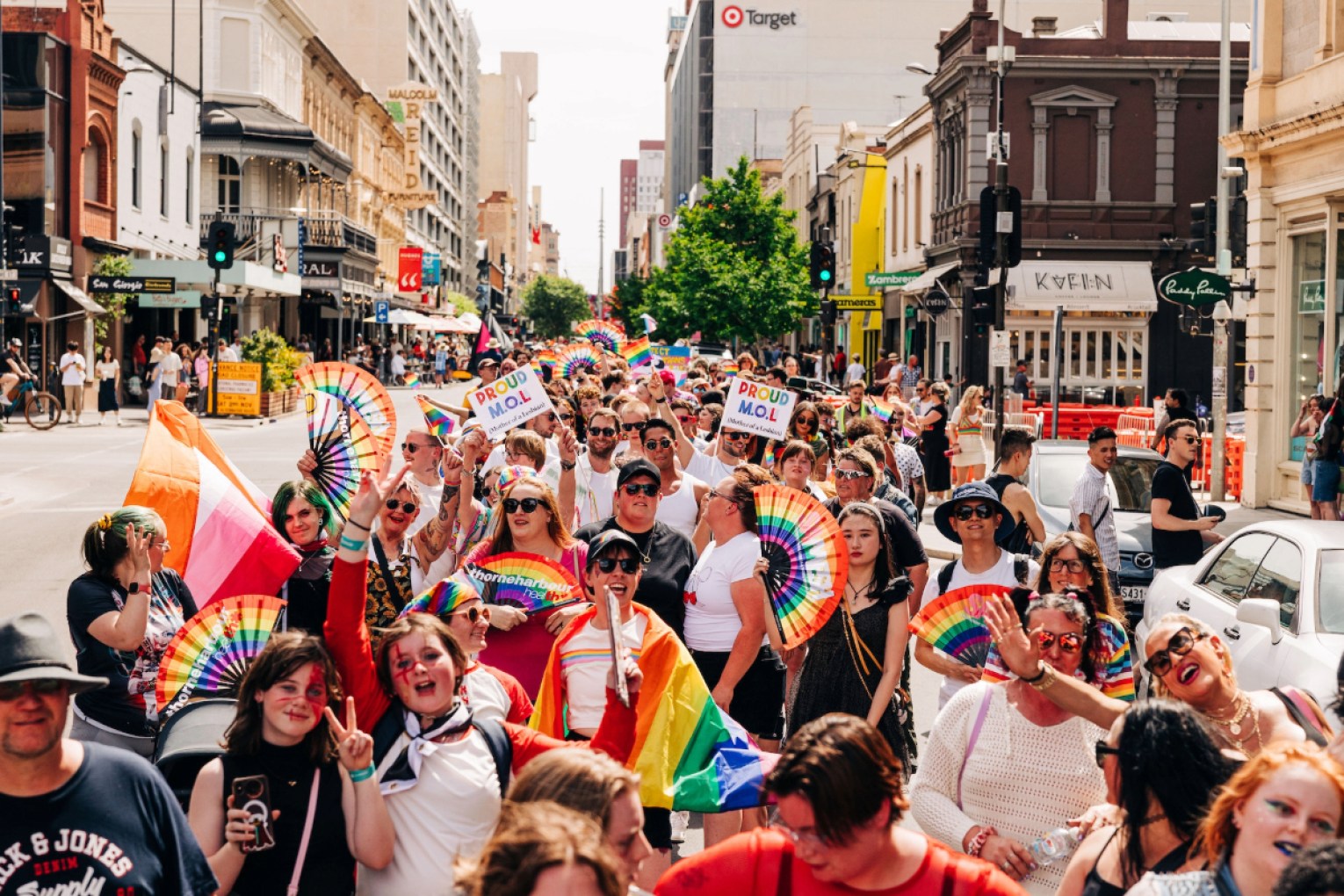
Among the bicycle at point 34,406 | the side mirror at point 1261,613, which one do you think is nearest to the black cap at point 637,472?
the side mirror at point 1261,613

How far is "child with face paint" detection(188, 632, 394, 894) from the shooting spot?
4.41m

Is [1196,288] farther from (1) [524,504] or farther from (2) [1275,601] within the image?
(1) [524,504]

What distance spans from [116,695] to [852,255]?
200 feet

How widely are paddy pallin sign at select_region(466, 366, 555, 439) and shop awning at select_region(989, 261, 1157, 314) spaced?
33.0m

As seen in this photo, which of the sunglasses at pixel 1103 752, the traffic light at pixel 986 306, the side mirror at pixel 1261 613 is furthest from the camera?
the traffic light at pixel 986 306

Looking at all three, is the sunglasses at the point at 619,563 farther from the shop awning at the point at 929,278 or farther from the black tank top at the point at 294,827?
the shop awning at the point at 929,278

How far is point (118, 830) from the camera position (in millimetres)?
3885

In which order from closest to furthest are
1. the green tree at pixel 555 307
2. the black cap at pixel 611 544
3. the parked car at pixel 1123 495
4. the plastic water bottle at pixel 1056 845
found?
1. the plastic water bottle at pixel 1056 845
2. the black cap at pixel 611 544
3. the parked car at pixel 1123 495
4. the green tree at pixel 555 307

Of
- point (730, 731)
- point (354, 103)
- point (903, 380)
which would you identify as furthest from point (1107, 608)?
point (354, 103)

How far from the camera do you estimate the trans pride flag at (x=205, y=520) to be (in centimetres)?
681

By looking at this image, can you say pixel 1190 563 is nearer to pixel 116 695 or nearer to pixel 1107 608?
pixel 1107 608

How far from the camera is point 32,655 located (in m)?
3.93

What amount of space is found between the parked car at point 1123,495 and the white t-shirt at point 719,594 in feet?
21.4

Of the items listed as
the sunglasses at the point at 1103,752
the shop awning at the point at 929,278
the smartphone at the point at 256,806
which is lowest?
the smartphone at the point at 256,806
